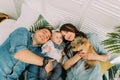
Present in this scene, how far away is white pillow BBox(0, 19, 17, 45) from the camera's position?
80.4 inches

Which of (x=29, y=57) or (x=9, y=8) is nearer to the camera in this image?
(x=29, y=57)

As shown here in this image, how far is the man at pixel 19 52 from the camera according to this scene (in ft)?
6.12

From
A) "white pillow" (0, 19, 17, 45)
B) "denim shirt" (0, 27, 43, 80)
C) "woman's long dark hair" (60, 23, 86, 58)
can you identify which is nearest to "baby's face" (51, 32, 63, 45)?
"woman's long dark hair" (60, 23, 86, 58)

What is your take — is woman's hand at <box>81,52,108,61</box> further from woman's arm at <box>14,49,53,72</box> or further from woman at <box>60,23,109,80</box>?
woman's arm at <box>14,49,53,72</box>

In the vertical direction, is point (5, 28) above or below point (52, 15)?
below

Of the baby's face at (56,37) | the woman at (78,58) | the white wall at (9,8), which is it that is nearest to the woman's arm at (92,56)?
the woman at (78,58)

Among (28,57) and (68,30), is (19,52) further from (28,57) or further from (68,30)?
(68,30)

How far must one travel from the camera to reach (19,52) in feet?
6.04

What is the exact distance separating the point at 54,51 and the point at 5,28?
486mm

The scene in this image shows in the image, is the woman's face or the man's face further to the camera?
the woman's face

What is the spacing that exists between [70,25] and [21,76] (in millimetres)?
609

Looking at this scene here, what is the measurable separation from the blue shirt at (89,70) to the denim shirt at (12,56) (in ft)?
1.31

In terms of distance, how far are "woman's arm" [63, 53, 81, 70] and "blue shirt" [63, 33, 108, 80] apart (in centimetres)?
3

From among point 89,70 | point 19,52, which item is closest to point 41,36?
point 19,52
